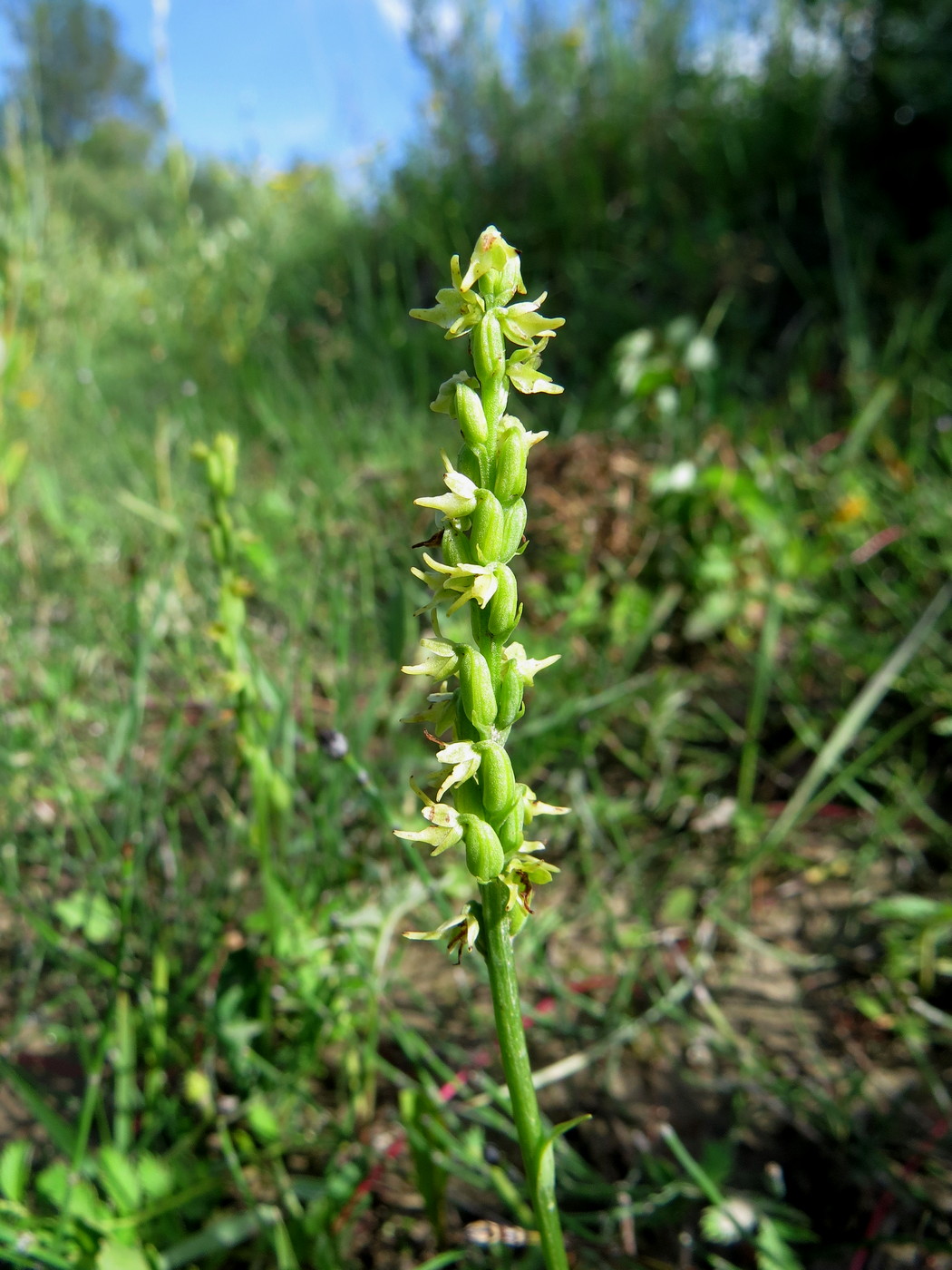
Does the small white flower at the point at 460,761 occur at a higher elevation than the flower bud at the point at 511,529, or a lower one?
lower

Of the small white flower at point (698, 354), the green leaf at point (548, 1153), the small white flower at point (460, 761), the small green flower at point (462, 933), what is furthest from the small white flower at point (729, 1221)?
the small white flower at point (698, 354)

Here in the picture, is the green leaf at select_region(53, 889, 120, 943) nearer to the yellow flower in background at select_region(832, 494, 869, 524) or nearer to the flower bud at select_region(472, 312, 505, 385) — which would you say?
the flower bud at select_region(472, 312, 505, 385)

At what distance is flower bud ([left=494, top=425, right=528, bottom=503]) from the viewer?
61 centimetres

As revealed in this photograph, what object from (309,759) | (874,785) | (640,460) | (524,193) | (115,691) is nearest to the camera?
(309,759)

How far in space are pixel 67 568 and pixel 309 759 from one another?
1315 mm

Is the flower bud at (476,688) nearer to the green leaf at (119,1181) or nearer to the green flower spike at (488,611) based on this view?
the green flower spike at (488,611)

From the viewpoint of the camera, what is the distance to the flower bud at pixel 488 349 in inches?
23.9

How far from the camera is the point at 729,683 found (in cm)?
200

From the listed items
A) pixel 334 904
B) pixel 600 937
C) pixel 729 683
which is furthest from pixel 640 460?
pixel 334 904

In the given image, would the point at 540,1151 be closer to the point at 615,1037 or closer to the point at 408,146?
the point at 615,1037

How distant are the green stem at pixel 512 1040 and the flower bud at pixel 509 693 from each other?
120 millimetres

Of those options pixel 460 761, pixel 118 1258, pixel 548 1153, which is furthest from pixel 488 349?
pixel 118 1258

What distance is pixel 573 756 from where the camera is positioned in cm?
177

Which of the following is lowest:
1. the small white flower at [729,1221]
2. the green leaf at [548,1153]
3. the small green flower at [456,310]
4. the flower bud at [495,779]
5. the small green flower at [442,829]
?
the small white flower at [729,1221]
